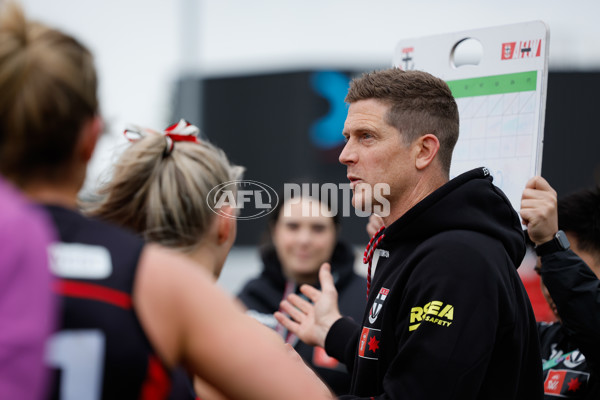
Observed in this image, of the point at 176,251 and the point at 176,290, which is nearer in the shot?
the point at 176,290

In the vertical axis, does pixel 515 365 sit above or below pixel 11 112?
below

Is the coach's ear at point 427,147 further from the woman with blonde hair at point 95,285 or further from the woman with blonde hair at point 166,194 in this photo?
the woman with blonde hair at point 95,285

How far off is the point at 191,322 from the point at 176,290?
64 millimetres

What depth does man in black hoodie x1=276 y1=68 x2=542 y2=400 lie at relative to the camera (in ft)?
6.09

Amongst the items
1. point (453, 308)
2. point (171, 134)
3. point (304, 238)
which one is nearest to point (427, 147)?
point (453, 308)

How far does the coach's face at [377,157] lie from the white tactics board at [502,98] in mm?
389

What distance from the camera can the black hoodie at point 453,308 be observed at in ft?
6.06

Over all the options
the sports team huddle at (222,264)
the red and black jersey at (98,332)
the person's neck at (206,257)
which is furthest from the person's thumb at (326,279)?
Answer: the red and black jersey at (98,332)

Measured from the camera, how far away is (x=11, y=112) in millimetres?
1111

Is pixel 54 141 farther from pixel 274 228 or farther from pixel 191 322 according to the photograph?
pixel 274 228

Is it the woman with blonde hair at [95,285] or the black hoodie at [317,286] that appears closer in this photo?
the woman with blonde hair at [95,285]

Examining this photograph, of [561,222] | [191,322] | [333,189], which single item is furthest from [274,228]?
Result: [191,322]

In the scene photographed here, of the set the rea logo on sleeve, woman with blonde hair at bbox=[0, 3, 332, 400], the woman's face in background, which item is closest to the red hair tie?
woman with blonde hair at bbox=[0, 3, 332, 400]

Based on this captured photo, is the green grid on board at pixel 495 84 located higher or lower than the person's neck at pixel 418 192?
higher
